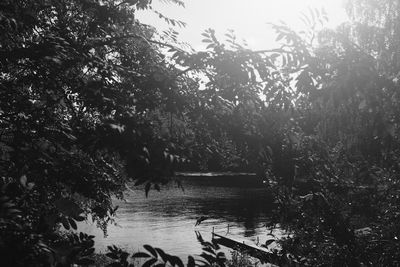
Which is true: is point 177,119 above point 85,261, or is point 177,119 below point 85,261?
above

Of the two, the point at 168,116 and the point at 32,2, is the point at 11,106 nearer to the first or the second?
the point at 32,2

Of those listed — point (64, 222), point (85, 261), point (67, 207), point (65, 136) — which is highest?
point (65, 136)

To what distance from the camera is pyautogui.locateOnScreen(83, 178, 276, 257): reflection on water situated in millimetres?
28297

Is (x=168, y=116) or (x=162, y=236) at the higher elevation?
(x=168, y=116)

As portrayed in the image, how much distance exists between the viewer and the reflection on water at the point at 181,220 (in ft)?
92.8

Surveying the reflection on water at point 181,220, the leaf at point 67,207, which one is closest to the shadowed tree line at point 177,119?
the leaf at point 67,207

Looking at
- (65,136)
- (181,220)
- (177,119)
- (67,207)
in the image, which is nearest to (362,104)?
(177,119)

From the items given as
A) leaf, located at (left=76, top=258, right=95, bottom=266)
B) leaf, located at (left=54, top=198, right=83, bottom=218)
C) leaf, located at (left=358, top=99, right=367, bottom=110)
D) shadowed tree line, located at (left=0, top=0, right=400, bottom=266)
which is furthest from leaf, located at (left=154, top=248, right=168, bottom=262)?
leaf, located at (left=358, top=99, right=367, bottom=110)

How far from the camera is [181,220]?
130ft

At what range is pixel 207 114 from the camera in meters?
3.54

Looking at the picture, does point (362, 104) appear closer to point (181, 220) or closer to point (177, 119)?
point (177, 119)

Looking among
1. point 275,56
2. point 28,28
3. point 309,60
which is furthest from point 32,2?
point 309,60

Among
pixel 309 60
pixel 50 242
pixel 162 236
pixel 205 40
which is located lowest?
pixel 162 236

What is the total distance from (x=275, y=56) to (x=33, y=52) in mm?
1716
